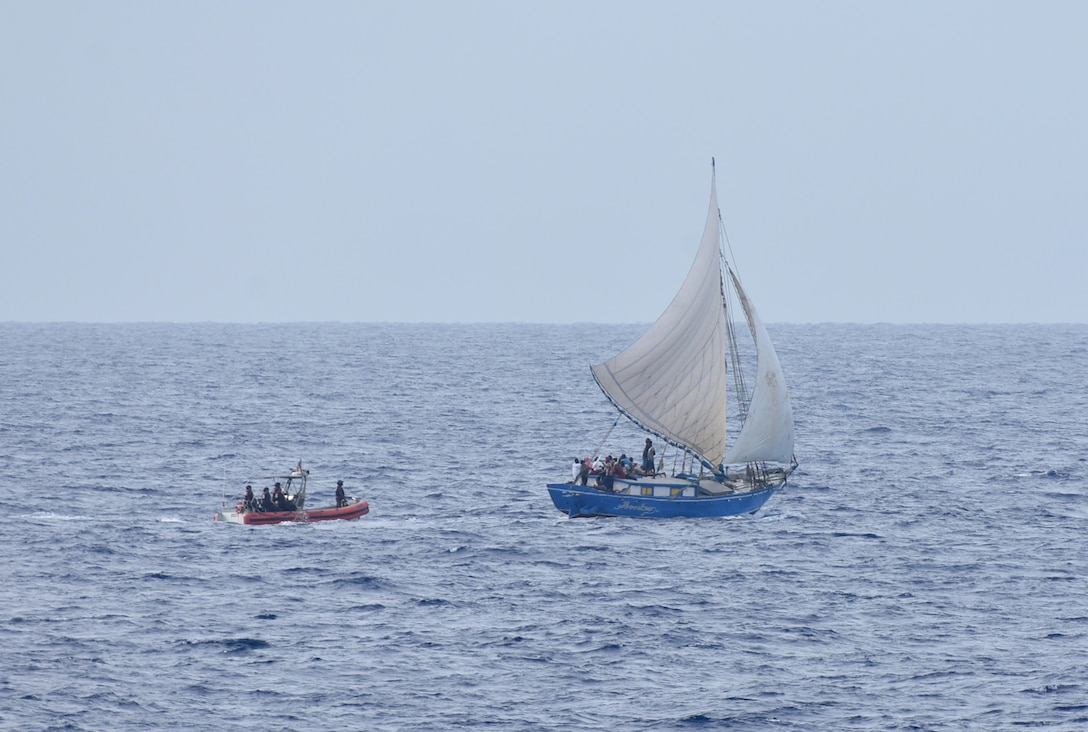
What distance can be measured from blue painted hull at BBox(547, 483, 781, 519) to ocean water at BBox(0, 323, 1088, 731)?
2.39 ft

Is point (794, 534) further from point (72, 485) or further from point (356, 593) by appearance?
point (72, 485)

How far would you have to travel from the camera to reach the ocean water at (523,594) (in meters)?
37.3

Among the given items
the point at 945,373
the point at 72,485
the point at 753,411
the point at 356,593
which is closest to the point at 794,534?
the point at 753,411

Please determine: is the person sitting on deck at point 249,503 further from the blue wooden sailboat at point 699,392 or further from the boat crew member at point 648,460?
the boat crew member at point 648,460

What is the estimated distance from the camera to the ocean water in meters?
37.3

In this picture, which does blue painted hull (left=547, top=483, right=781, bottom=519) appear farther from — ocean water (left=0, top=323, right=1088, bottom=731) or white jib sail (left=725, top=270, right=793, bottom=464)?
white jib sail (left=725, top=270, right=793, bottom=464)

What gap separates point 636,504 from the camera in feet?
203

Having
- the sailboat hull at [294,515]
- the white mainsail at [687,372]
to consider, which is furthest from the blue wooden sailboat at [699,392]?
the sailboat hull at [294,515]

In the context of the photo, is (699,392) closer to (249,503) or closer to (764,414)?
(764,414)

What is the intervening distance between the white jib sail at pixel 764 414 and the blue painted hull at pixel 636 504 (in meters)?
1.85

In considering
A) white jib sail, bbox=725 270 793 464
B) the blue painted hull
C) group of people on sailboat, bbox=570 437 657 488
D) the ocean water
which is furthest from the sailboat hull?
white jib sail, bbox=725 270 793 464

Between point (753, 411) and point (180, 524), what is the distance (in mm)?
23365

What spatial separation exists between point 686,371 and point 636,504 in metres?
6.14

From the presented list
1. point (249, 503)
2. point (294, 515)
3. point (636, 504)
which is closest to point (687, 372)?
point (636, 504)
